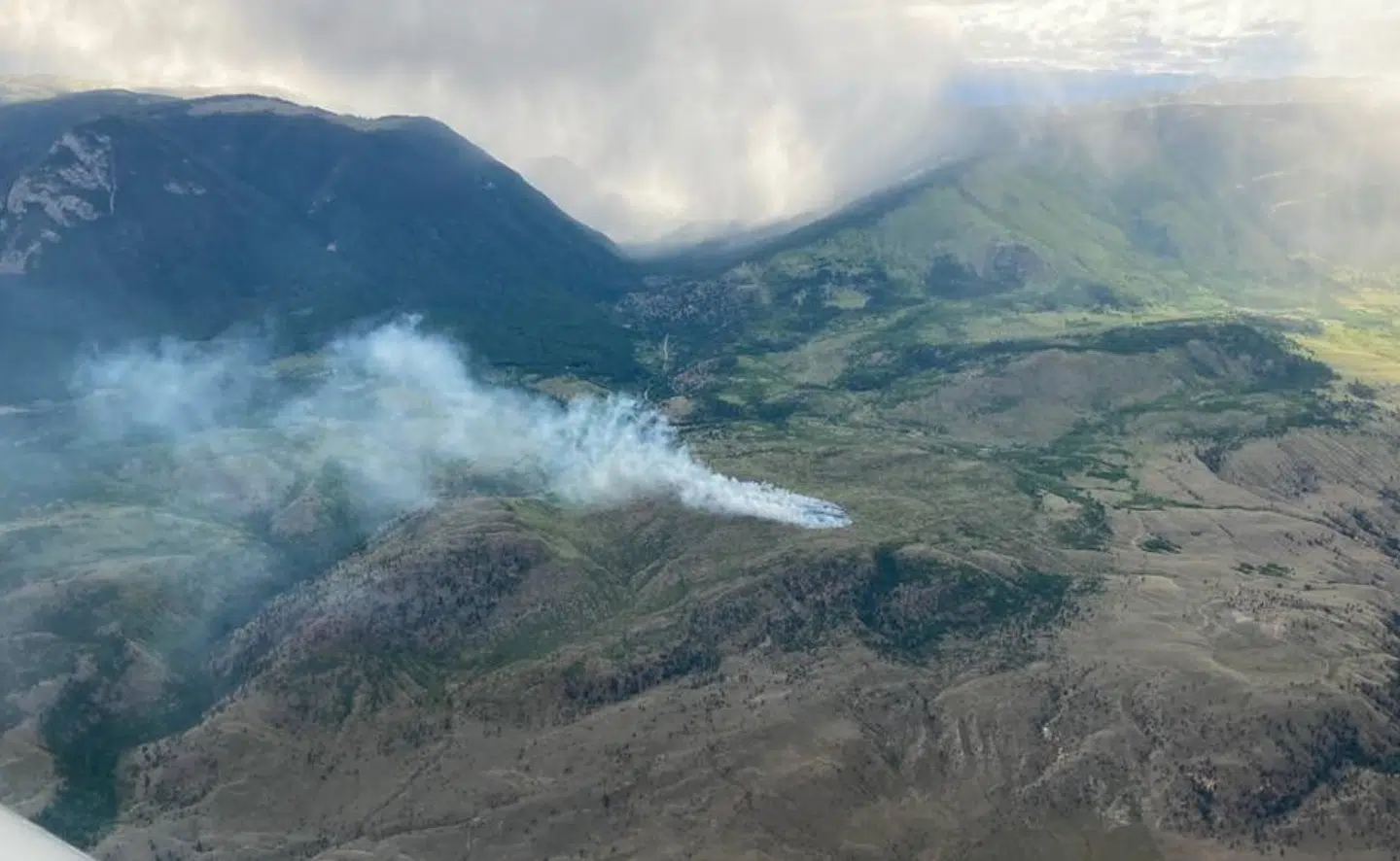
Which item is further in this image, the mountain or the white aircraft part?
the mountain

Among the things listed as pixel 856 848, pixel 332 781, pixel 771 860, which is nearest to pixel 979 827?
pixel 856 848

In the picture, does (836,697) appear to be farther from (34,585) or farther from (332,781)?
(34,585)

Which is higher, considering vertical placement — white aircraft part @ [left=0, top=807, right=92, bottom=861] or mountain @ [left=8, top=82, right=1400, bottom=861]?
white aircraft part @ [left=0, top=807, right=92, bottom=861]

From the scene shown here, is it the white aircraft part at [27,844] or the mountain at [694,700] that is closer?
the white aircraft part at [27,844]

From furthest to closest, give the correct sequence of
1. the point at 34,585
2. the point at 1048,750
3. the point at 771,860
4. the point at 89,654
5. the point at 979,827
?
the point at 34,585 < the point at 89,654 < the point at 1048,750 < the point at 979,827 < the point at 771,860

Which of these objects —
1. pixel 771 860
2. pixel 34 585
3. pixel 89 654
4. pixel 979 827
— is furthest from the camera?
pixel 34 585

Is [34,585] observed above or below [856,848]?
above

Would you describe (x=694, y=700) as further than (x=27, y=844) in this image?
Yes

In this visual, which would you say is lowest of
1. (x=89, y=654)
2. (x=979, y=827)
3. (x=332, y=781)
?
(x=979, y=827)

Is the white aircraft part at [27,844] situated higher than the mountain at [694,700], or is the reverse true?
the white aircraft part at [27,844]

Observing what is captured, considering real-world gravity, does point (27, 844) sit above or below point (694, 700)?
above

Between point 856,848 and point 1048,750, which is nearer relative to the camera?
point 856,848
